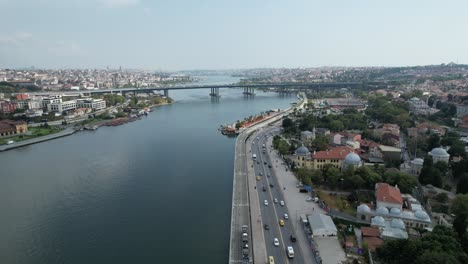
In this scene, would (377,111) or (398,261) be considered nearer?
(398,261)

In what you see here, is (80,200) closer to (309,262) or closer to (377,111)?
(309,262)

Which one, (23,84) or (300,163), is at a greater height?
(23,84)

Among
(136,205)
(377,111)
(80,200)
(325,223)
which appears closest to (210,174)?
(136,205)

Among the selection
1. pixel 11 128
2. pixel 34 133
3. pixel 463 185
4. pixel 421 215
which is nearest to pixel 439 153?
pixel 463 185

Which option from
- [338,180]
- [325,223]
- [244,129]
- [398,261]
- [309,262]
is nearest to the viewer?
[398,261]

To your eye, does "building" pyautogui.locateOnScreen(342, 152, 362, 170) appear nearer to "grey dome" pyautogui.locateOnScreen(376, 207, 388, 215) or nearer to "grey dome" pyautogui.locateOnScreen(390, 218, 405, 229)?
"grey dome" pyautogui.locateOnScreen(376, 207, 388, 215)

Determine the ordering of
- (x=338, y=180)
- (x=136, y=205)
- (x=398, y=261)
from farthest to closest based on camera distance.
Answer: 1. (x=338, y=180)
2. (x=136, y=205)
3. (x=398, y=261)

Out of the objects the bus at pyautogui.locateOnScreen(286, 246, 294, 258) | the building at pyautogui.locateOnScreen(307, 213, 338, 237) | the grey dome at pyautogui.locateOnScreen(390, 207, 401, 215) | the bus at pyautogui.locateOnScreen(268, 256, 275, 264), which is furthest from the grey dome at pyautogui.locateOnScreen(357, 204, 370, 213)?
the bus at pyautogui.locateOnScreen(268, 256, 275, 264)

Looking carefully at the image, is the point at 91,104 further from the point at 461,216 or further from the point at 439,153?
the point at 461,216
